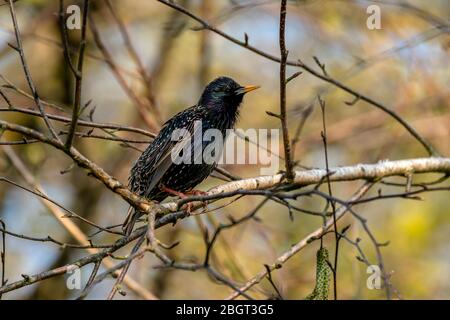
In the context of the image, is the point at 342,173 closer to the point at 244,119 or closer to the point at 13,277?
the point at 244,119

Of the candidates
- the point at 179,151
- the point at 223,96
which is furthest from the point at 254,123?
the point at 179,151

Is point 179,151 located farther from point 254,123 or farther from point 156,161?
point 254,123

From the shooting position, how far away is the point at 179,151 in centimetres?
632

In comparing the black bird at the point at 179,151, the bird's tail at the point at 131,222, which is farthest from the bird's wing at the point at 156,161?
the bird's tail at the point at 131,222

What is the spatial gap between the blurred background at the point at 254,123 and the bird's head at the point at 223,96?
1.80 metres

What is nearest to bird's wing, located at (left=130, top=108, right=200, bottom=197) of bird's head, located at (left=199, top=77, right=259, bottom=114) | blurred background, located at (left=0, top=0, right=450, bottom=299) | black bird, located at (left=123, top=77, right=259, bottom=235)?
black bird, located at (left=123, top=77, right=259, bottom=235)

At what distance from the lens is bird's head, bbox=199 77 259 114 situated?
679 centimetres

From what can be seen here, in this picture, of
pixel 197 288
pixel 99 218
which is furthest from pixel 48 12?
pixel 197 288

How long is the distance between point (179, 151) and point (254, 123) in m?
4.24

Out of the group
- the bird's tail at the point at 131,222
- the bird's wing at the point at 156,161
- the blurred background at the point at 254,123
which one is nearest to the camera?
the bird's tail at the point at 131,222

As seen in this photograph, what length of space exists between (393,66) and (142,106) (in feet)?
14.1

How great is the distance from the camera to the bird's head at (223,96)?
267 inches

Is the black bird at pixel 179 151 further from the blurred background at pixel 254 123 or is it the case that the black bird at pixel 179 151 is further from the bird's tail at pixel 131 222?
the blurred background at pixel 254 123

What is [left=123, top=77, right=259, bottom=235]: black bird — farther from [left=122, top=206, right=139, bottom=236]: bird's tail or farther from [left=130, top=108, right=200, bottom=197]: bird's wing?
[left=122, top=206, right=139, bottom=236]: bird's tail
